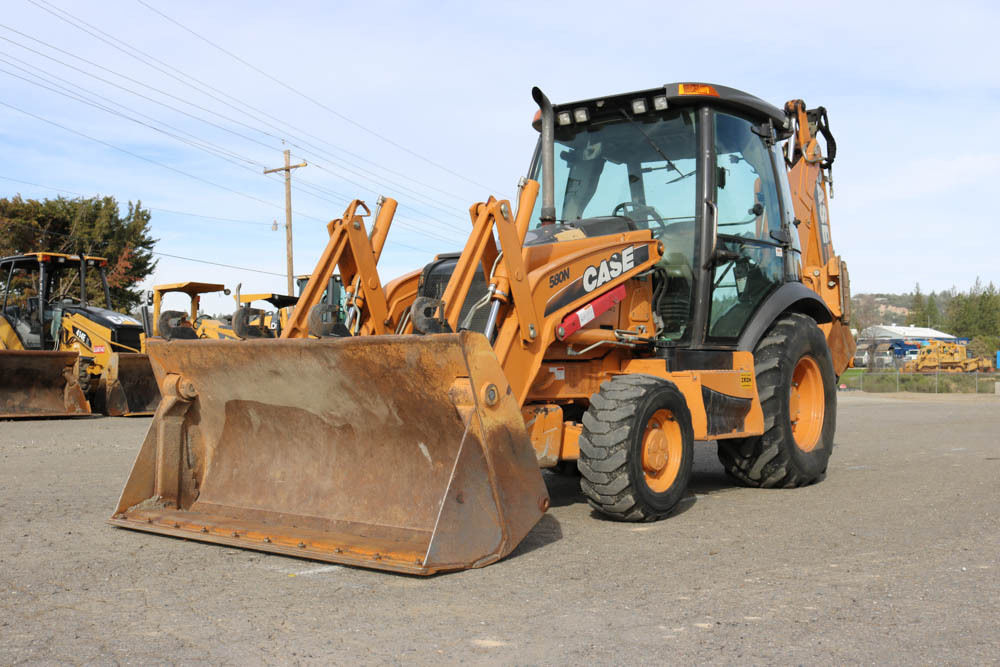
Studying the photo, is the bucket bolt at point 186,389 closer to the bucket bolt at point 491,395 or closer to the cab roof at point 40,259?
the bucket bolt at point 491,395

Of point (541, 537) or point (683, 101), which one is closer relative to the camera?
point (541, 537)

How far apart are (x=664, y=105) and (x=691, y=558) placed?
11.3 ft

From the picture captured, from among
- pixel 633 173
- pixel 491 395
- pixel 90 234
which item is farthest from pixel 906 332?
pixel 491 395

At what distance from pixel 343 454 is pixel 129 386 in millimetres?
10252

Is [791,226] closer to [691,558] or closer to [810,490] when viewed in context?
[810,490]

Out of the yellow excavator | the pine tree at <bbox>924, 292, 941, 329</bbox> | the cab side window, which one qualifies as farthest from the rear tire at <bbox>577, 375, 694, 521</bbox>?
the pine tree at <bbox>924, 292, 941, 329</bbox>

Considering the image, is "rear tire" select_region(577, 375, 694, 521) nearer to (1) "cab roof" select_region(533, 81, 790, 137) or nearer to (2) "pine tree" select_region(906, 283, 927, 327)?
(1) "cab roof" select_region(533, 81, 790, 137)

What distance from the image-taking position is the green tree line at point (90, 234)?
28484 mm

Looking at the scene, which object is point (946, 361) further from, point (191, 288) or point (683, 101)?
point (683, 101)

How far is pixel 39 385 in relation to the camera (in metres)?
13.6

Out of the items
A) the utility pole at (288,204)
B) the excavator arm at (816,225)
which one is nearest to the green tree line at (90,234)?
the utility pole at (288,204)

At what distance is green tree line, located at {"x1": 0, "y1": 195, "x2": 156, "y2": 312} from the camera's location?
2848 cm

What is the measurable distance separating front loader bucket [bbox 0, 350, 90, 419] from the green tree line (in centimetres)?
1501

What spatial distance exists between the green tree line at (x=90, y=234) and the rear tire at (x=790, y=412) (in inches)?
971
